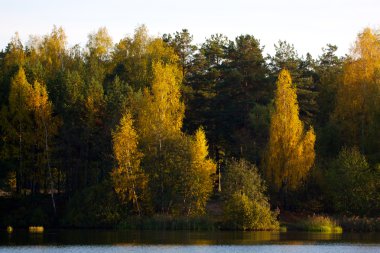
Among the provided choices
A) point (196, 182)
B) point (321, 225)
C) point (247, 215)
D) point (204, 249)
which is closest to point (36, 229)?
point (196, 182)

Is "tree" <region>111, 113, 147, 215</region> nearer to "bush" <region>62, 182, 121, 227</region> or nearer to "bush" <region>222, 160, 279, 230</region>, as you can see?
"bush" <region>62, 182, 121, 227</region>

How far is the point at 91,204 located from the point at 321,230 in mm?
19140

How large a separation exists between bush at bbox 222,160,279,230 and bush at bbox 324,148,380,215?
5.91 metres

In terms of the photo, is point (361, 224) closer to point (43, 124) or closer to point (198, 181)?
point (198, 181)

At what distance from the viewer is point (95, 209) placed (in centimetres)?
6594

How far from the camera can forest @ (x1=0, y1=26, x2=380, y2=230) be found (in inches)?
2537

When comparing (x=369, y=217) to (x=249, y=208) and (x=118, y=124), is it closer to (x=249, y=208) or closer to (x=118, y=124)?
(x=249, y=208)

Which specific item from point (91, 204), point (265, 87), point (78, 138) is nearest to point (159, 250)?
point (91, 204)

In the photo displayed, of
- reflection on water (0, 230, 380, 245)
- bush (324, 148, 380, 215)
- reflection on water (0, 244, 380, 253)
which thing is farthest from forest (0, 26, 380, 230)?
reflection on water (0, 244, 380, 253)

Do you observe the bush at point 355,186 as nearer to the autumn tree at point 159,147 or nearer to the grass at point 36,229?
the autumn tree at point 159,147

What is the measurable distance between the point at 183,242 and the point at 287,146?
20.2 meters

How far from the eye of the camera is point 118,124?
227 feet

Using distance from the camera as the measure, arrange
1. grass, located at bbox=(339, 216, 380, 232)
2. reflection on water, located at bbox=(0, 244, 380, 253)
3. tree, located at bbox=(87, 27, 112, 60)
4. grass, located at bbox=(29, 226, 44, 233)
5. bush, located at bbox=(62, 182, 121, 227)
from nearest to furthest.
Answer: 1. reflection on water, located at bbox=(0, 244, 380, 253)
2. grass, located at bbox=(339, 216, 380, 232)
3. grass, located at bbox=(29, 226, 44, 233)
4. bush, located at bbox=(62, 182, 121, 227)
5. tree, located at bbox=(87, 27, 112, 60)

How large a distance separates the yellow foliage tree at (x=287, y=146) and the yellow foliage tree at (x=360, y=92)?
16.6ft
